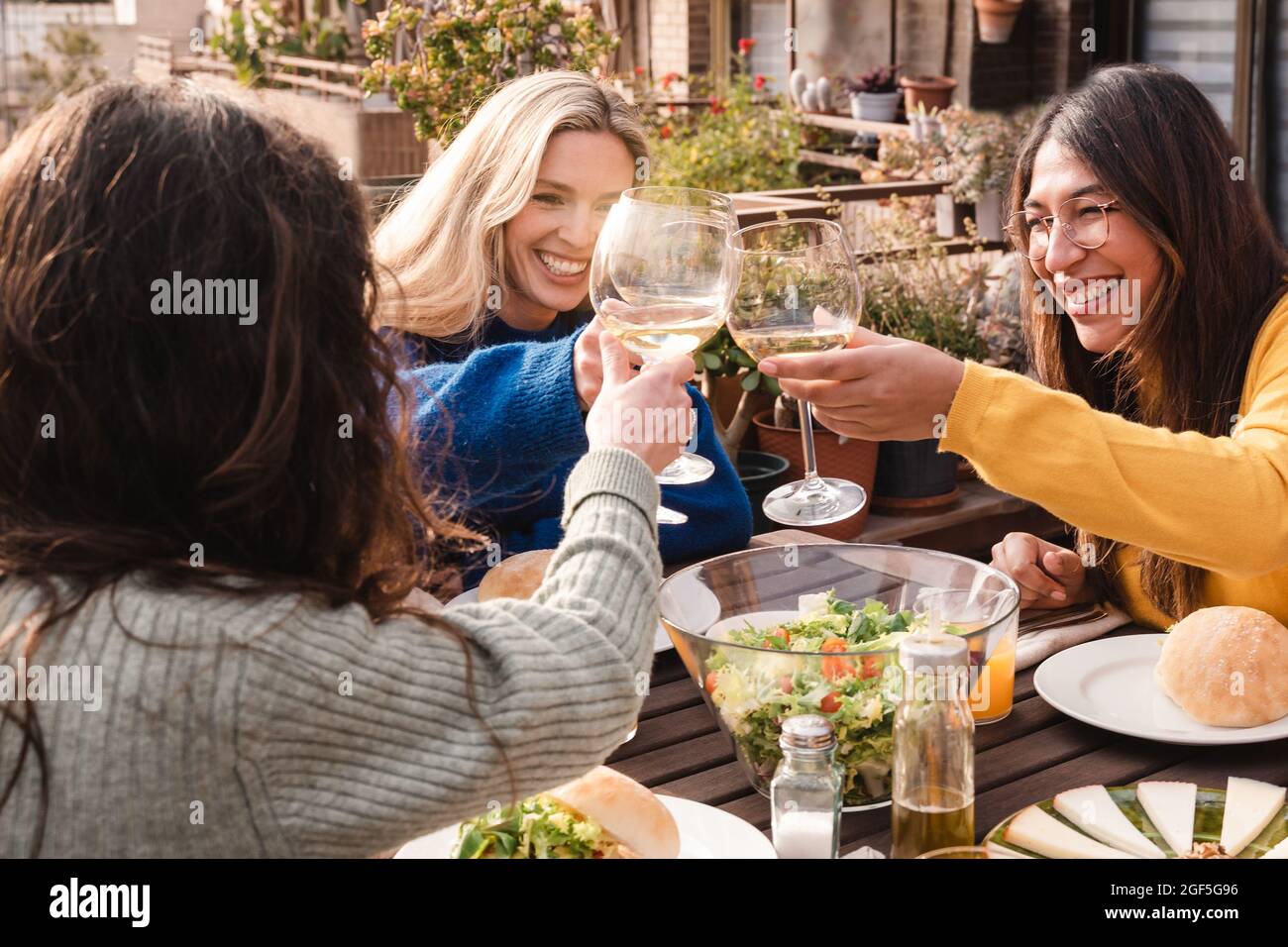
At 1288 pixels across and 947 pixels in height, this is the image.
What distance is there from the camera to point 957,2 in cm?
648

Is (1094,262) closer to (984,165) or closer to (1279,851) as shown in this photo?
(1279,851)

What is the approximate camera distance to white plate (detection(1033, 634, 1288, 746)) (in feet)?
4.72

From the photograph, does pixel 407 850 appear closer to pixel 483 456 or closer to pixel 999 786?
pixel 999 786

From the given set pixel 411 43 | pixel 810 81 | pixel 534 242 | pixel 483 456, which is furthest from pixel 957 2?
pixel 483 456

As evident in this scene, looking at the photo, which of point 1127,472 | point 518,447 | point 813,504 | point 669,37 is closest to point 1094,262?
point 1127,472

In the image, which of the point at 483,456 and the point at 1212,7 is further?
the point at 1212,7

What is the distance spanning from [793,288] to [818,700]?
443 millimetres

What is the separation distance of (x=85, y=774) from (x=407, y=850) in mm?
381

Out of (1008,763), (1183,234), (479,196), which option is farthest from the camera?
(479,196)

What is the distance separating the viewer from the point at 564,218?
7.83 ft

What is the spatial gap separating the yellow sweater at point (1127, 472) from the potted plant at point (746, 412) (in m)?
1.77

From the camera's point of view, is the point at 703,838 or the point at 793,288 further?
the point at 793,288

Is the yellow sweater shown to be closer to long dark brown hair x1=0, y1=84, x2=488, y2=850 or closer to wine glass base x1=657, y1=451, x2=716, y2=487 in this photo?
wine glass base x1=657, y1=451, x2=716, y2=487
